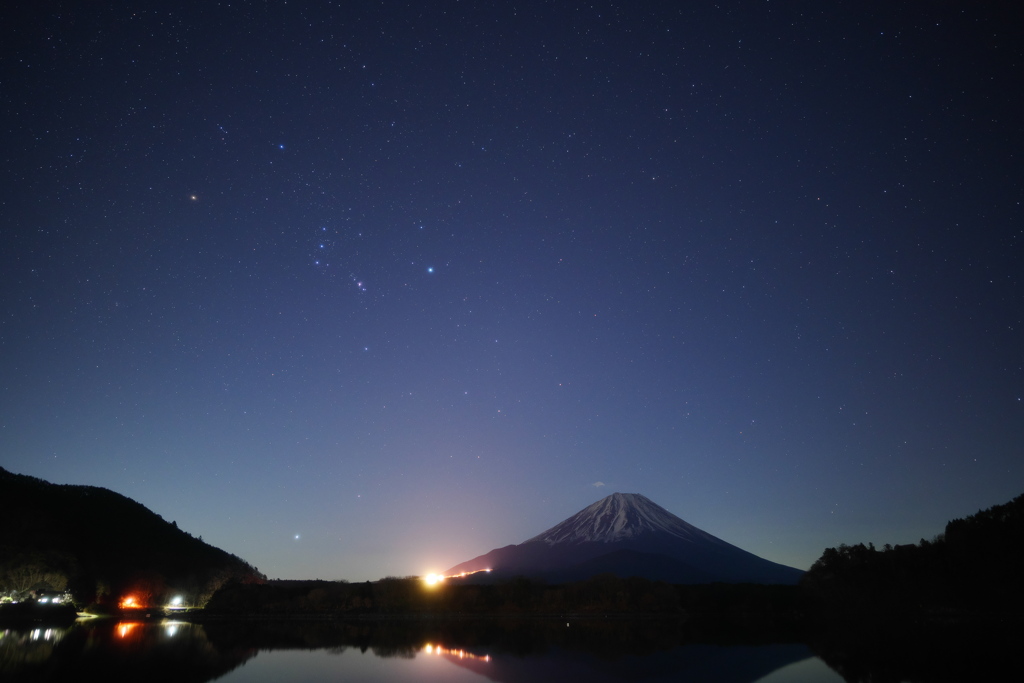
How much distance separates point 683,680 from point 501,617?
58.5 m

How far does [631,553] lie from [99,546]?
363 ft

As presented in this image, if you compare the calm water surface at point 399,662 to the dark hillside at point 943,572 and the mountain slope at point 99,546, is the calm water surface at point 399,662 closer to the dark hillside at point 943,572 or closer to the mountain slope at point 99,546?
the mountain slope at point 99,546

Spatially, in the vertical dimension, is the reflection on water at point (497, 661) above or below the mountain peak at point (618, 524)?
below

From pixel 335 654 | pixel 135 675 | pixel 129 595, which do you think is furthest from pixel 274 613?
pixel 135 675

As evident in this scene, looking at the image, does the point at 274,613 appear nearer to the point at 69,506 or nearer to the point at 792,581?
the point at 69,506

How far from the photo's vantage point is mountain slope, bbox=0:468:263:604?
206 feet

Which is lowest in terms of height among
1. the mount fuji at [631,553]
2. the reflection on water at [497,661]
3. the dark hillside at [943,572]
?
the reflection on water at [497,661]

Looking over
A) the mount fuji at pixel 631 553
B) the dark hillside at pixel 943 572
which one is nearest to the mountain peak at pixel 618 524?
the mount fuji at pixel 631 553

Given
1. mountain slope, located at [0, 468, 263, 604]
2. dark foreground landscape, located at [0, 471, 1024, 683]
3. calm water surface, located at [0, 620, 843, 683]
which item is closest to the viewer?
calm water surface, located at [0, 620, 843, 683]

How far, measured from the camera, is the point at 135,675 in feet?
54.0

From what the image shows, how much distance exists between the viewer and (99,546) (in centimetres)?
8344

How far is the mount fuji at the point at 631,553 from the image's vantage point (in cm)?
14662

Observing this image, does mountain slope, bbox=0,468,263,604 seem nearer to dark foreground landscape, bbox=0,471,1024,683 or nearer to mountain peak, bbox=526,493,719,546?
dark foreground landscape, bbox=0,471,1024,683

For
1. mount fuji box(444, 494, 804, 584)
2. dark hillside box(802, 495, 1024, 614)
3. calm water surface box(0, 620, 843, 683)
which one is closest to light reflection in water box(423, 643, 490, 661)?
calm water surface box(0, 620, 843, 683)
